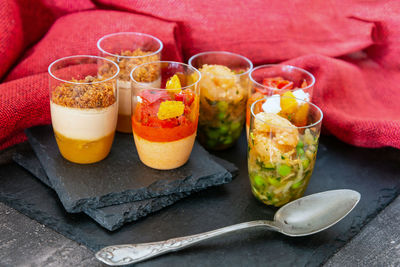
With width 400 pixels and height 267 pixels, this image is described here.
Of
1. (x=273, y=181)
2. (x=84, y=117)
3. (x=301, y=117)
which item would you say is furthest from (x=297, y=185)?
(x=84, y=117)

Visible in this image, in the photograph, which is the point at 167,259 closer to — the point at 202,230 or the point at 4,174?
the point at 202,230

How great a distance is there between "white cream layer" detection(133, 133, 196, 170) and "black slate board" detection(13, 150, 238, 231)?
103mm

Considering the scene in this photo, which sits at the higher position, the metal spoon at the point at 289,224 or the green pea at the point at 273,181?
the green pea at the point at 273,181

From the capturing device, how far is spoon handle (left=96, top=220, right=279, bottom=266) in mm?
1127

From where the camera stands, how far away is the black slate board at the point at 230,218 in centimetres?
121

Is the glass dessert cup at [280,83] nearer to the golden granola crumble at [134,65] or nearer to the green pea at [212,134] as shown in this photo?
the green pea at [212,134]

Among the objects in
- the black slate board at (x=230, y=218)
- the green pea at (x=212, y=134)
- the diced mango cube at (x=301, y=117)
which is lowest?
the black slate board at (x=230, y=218)

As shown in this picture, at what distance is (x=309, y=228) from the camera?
4.17 feet

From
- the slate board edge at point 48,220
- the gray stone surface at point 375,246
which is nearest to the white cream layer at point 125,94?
the slate board edge at point 48,220

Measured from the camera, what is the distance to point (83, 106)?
4.42 feet

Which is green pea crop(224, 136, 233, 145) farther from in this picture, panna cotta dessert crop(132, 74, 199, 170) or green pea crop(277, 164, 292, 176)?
green pea crop(277, 164, 292, 176)

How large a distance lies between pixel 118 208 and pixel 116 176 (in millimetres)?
131

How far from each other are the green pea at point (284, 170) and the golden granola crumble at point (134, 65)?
506 mm

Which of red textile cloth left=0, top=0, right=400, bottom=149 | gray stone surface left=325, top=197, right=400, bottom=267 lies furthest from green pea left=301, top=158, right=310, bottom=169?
red textile cloth left=0, top=0, right=400, bottom=149
